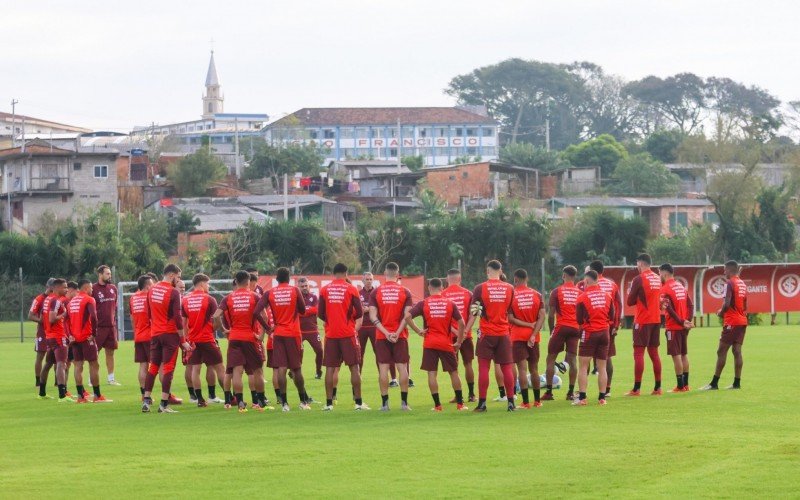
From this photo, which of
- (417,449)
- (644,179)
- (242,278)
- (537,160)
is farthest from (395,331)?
(537,160)

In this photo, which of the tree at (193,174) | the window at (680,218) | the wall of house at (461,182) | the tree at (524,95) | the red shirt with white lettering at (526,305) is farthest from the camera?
the tree at (524,95)

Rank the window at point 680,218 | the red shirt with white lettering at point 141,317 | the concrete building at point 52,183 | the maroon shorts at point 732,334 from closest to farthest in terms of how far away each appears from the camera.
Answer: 1. the red shirt with white lettering at point 141,317
2. the maroon shorts at point 732,334
3. the concrete building at point 52,183
4. the window at point 680,218

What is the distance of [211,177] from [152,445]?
3070 inches

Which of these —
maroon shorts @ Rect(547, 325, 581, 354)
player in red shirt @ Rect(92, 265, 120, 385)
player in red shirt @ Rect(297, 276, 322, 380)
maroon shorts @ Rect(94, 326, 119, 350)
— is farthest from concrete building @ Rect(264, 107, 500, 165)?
maroon shorts @ Rect(547, 325, 581, 354)

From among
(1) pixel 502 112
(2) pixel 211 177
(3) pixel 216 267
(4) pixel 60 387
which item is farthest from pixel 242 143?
(4) pixel 60 387

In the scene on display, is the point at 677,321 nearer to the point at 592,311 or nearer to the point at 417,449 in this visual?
the point at 592,311

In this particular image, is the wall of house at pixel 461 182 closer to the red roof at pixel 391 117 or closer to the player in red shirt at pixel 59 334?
the red roof at pixel 391 117

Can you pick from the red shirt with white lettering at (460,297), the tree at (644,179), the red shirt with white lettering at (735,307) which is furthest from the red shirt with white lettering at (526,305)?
the tree at (644,179)

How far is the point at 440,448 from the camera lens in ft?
46.1

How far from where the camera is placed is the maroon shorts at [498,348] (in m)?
18.0

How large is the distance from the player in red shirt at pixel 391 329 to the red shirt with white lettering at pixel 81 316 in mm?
4967

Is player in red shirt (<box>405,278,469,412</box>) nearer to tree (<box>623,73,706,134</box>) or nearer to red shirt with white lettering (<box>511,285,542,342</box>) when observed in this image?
red shirt with white lettering (<box>511,285,542,342</box>)

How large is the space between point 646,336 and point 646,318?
12.2 inches

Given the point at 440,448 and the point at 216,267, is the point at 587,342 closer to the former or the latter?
the point at 440,448
